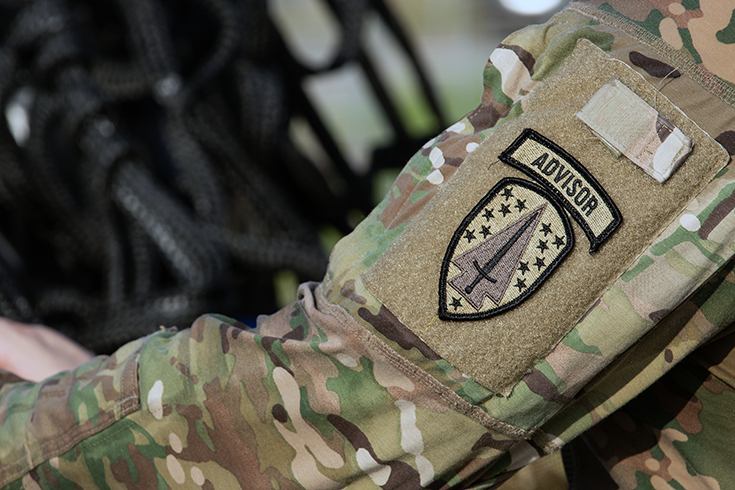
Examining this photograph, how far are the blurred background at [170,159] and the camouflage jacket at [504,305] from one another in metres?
0.67

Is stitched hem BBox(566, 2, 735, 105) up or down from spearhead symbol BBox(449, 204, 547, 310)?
up

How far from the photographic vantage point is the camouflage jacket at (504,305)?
35 cm

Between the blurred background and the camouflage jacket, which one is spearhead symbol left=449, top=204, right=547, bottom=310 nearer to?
the camouflage jacket

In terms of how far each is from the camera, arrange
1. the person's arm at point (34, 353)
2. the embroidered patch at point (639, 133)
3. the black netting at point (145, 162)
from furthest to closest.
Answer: the black netting at point (145, 162), the person's arm at point (34, 353), the embroidered patch at point (639, 133)

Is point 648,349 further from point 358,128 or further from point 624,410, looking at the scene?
point 358,128

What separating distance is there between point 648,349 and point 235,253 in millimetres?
885

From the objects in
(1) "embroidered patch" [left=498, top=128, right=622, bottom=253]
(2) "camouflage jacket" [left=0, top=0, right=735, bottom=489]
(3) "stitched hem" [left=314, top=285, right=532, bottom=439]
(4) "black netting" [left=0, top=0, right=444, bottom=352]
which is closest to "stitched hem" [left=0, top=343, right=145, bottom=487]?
(2) "camouflage jacket" [left=0, top=0, right=735, bottom=489]

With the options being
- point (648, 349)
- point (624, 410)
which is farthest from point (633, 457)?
point (648, 349)

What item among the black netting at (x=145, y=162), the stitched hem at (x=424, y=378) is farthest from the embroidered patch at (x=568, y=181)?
the black netting at (x=145, y=162)

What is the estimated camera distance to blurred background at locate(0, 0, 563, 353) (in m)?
1.11

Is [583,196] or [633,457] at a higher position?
[583,196]

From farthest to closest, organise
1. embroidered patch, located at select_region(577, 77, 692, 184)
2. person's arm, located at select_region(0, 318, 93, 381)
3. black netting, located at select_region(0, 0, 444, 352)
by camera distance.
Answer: black netting, located at select_region(0, 0, 444, 352) → person's arm, located at select_region(0, 318, 93, 381) → embroidered patch, located at select_region(577, 77, 692, 184)

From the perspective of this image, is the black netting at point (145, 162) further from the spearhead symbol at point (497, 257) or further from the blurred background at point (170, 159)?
the spearhead symbol at point (497, 257)

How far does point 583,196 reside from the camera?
349 millimetres
